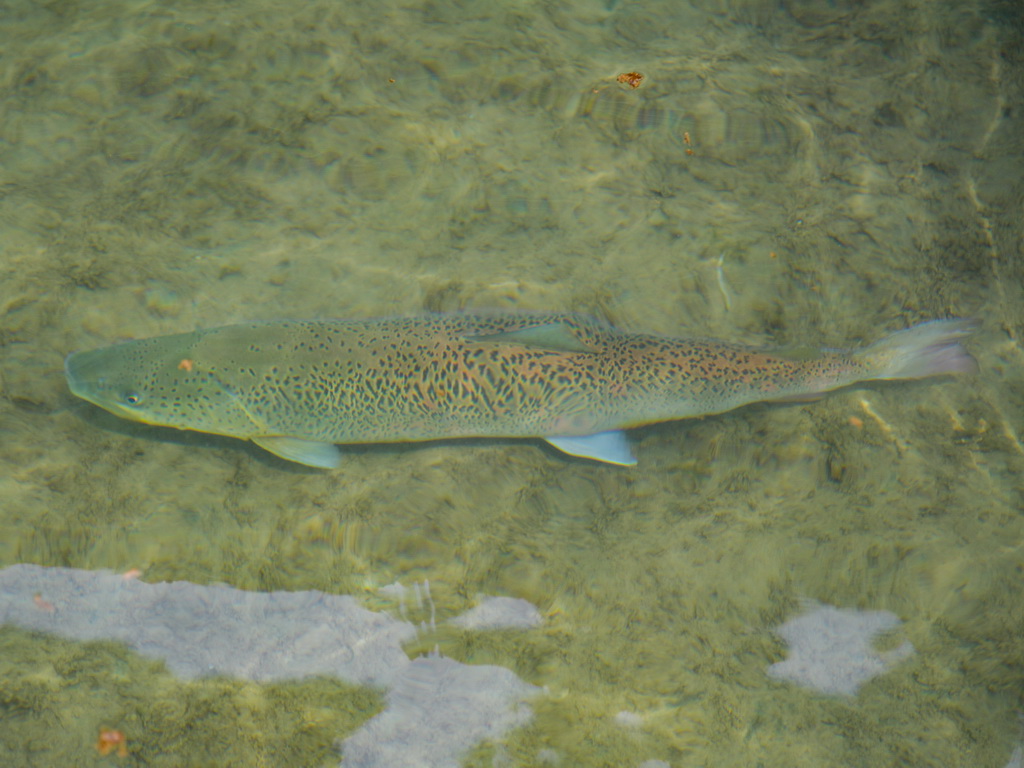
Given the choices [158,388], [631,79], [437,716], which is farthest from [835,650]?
[631,79]

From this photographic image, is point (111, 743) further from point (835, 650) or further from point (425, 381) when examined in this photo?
point (835, 650)

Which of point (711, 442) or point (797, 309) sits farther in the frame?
point (797, 309)

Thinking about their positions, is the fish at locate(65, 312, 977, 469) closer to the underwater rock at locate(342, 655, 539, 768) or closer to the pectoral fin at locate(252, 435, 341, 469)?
the pectoral fin at locate(252, 435, 341, 469)

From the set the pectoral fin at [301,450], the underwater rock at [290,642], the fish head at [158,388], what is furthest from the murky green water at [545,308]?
the fish head at [158,388]

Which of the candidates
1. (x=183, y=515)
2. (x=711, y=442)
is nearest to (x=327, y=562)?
(x=183, y=515)

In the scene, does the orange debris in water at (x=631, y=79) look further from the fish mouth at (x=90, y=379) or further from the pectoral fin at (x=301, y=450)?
the fish mouth at (x=90, y=379)

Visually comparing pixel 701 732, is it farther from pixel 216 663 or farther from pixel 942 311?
pixel 942 311
